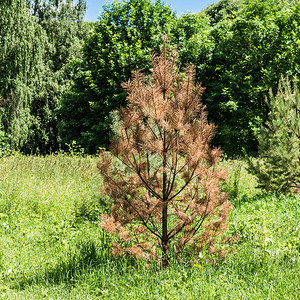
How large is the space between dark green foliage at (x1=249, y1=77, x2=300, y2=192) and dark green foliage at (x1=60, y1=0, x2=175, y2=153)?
8.33 meters

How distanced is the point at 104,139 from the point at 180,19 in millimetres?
8008

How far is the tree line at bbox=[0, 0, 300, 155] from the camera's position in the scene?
14.3 meters

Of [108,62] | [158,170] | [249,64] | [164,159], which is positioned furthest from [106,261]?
[249,64]

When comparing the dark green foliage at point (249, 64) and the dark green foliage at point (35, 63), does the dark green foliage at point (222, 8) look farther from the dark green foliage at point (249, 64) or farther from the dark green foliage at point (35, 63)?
the dark green foliage at point (35, 63)

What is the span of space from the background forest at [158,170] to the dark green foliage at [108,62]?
0.09 meters

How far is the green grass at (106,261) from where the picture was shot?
334 cm

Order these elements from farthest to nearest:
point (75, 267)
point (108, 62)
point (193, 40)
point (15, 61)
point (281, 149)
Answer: point (108, 62) → point (193, 40) → point (15, 61) → point (281, 149) → point (75, 267)

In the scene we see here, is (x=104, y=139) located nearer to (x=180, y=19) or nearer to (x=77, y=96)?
(x=77, y=96)

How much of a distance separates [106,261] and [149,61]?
12322mm

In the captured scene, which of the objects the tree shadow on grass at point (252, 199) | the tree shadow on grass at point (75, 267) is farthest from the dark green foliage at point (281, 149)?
the tree shadow on grass at point (75, 267)

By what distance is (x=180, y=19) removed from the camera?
16906 millimetres

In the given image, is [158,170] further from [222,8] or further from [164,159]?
[222,8]

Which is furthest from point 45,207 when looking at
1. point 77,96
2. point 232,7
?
point 232,7

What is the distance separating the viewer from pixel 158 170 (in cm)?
389
